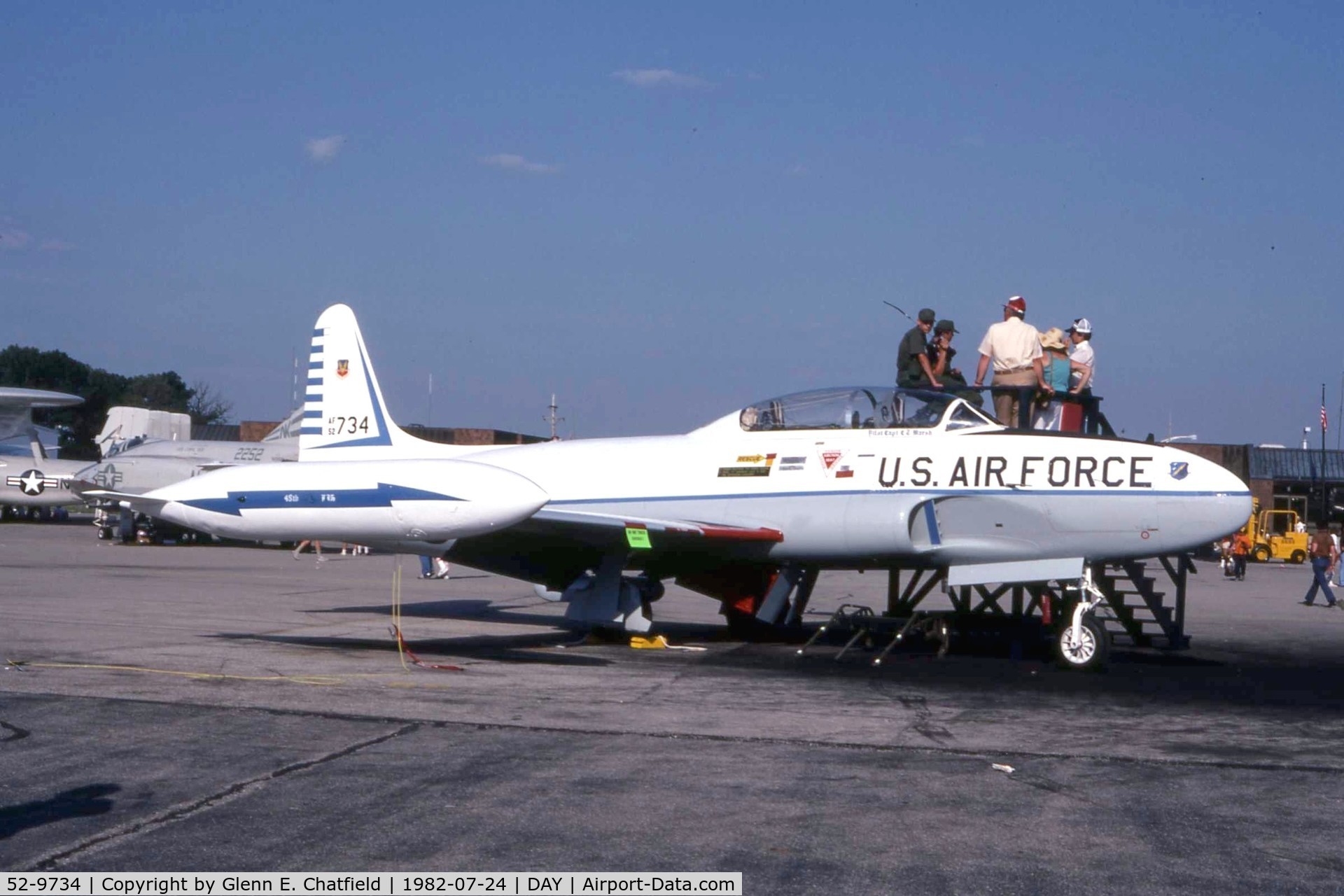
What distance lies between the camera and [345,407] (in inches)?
697

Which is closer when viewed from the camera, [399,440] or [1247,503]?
[1247,503]

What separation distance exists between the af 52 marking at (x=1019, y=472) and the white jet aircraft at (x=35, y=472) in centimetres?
3930

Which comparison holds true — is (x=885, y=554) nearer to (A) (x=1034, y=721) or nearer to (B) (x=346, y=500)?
(A) (x=1034, y=721)

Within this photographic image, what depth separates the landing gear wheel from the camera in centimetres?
1242

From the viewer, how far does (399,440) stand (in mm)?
17516

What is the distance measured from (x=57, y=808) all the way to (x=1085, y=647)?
948 centimetres

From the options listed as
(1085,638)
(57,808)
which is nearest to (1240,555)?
(1085,638)

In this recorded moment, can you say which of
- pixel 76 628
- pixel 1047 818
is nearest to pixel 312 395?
pixel 76 628

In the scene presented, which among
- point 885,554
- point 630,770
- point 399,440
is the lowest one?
point 630,770

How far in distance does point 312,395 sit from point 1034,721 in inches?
461

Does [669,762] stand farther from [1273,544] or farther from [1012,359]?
[1273,544]

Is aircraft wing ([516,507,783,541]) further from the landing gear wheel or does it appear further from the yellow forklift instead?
the yellow forklift

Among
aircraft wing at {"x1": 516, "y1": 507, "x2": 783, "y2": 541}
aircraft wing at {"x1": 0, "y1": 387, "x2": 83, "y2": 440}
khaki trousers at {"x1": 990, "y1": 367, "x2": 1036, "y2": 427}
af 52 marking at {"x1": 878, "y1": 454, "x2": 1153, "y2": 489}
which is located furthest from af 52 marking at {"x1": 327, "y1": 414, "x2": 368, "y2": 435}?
aircraft wing at {"x1": 0, "y1": 387, "x2": 83, "y2": 440}

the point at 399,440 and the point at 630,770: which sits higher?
the point at 399,440
